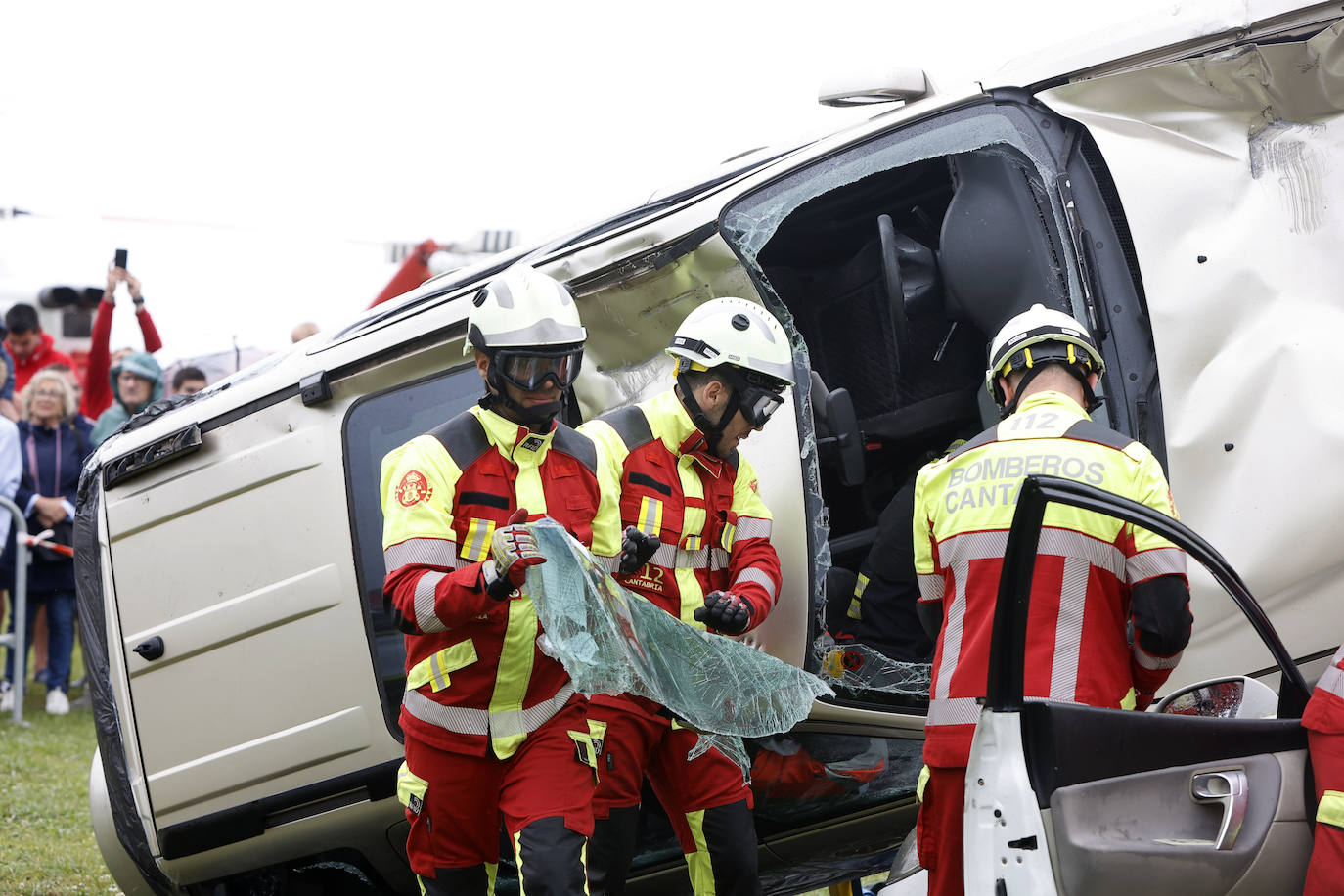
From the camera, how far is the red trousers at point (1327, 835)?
95.8 inches

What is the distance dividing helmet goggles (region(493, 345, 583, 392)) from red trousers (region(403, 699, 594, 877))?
2.63 ft

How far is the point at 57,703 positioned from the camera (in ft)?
27.9

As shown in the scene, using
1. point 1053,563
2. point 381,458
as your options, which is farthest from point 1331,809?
point 381,458

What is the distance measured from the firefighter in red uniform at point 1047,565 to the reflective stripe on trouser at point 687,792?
1.95 feet

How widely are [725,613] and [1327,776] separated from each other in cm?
147

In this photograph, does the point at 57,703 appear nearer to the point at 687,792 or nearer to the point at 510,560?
the point at 687,792

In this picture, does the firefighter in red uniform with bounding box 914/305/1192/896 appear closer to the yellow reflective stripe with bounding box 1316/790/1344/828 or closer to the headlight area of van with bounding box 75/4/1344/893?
the headlight area of van with bounding box 75/4/1344/893

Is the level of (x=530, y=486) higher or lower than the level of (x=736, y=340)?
lower

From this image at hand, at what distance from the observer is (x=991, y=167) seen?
4.26 m

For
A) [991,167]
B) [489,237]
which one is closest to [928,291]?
[991,167]

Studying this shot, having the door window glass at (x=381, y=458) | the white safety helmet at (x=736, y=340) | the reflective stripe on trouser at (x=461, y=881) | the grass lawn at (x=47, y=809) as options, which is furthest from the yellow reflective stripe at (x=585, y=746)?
the grass lawn at (x=47, y=809)

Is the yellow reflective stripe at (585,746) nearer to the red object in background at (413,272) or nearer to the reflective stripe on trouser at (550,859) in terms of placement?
the reflective stripe on trouser at (550,859)

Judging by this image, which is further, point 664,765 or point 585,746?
point 664,765

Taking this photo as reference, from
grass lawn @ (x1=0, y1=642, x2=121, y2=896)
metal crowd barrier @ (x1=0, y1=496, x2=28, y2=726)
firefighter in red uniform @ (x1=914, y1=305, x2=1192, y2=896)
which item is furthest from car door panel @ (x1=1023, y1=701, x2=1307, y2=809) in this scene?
metal crowd barrier @ (x1=0, y1=496, x2=28, y2=726)
